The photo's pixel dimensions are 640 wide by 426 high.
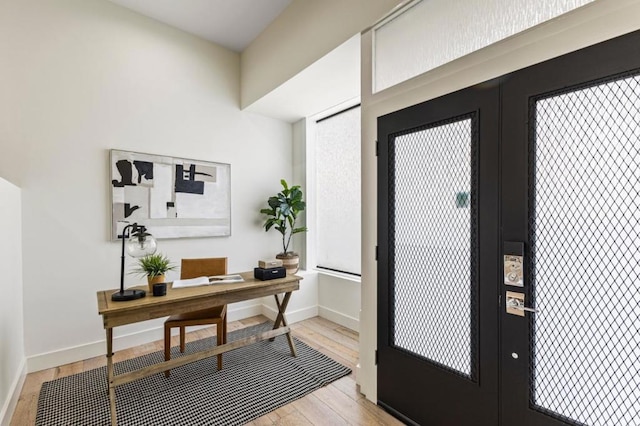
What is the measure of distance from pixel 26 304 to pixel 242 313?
217cm

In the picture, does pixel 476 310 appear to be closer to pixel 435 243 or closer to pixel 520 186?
pixel 435 243

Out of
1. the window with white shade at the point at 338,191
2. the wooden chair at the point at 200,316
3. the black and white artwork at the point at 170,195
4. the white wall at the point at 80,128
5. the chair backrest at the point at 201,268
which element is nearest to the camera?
the wooden chair at the point at 200,316

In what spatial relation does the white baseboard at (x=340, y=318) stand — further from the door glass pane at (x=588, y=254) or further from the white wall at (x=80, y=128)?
the door glass pane at (x=588, y=254)

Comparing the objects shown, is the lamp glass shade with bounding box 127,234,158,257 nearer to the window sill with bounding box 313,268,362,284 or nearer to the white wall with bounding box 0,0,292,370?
the white wall with bounding box 0,0,292,370

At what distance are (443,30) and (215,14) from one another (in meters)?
2.68

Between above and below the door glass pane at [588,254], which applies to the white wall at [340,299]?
below

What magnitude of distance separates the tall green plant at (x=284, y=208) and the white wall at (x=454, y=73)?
6.30ft

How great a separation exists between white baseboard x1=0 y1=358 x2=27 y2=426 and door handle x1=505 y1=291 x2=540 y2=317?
3105 mm

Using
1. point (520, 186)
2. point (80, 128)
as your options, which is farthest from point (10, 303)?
point (520, 186)

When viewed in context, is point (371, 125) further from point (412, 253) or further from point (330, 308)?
point (330, 308)

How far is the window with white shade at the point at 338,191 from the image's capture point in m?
3.84

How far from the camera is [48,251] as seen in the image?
2.77 m

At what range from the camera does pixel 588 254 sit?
4.29 ft

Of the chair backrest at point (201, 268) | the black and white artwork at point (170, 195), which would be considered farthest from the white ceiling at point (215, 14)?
the chair backrest at point (201, 268)
